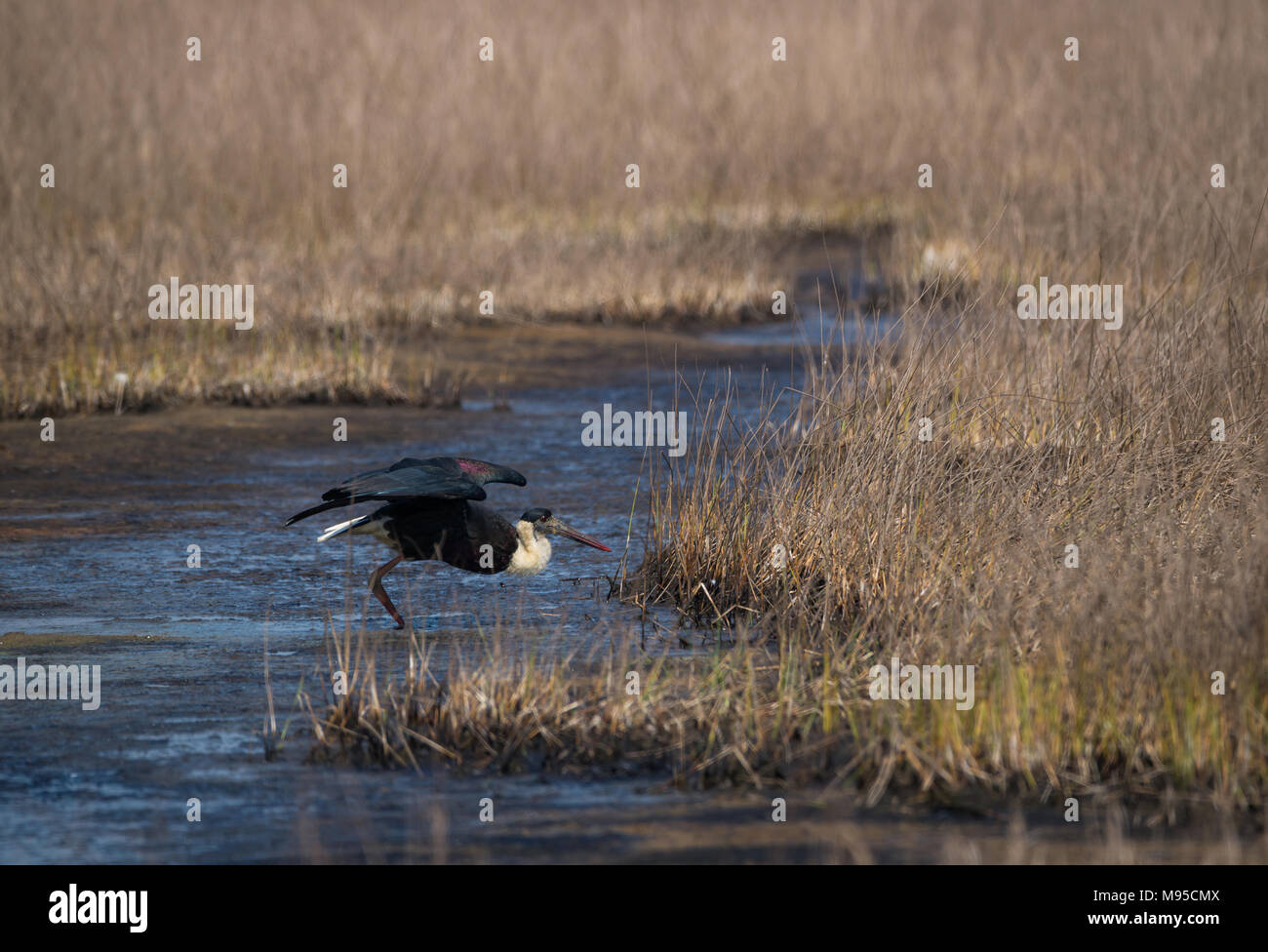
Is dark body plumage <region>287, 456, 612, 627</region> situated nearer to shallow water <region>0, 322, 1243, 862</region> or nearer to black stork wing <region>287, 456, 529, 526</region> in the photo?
black stork wing <region>287, 456, 529, 526</region>

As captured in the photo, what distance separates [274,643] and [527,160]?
1431cm

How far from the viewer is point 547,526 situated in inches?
312

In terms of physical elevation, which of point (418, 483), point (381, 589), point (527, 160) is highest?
point (527, 160)

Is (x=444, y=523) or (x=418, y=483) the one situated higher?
(x=418, y=483)

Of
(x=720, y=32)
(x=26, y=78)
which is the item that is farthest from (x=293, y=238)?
(x=720, y=32)

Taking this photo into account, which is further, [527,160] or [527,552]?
[527,160]

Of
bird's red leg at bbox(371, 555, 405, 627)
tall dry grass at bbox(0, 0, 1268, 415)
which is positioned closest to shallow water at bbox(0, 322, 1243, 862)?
bird's red leg at bbox(371, 555, 405, 627)

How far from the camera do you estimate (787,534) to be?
7.25 m

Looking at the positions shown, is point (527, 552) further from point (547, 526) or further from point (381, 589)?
point (381, 589)

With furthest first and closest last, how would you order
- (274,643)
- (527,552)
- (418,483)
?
(527,552) < (418,483) < (274,643)

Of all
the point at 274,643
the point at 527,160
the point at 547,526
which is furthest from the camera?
the point at 527,160

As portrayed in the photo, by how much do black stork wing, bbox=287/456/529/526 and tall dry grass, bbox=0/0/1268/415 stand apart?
3.45 m

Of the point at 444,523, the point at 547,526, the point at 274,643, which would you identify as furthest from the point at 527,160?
the point at 274,643
